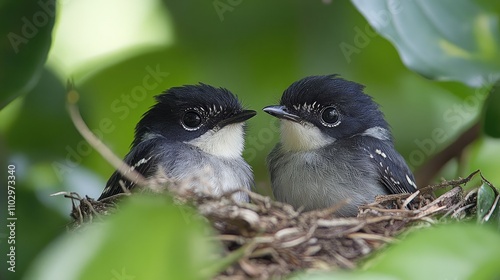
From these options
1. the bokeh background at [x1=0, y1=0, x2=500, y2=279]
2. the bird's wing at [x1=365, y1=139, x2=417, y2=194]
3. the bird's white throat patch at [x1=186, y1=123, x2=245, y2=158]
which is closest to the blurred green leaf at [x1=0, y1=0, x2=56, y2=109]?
the bokeh background at [x1=0, y1=0, x2=500, y2=279]

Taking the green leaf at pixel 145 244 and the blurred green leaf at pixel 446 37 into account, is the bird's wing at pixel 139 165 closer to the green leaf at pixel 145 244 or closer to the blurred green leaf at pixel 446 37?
the blurred green leaf at pixel 446 37

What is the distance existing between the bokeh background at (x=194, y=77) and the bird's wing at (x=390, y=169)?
0.60 feet

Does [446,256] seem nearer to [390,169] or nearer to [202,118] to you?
[390,169]

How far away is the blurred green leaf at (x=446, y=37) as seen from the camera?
3.52m

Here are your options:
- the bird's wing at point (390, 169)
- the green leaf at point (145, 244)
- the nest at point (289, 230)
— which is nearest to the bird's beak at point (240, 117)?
the bird's wing at point (390, 169)

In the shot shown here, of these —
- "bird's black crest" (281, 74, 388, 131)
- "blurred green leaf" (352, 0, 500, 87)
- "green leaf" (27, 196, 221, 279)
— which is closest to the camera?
"green leaf" (27, 196, 221, 279)

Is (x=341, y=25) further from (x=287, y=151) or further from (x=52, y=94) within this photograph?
(x=52, y=94)

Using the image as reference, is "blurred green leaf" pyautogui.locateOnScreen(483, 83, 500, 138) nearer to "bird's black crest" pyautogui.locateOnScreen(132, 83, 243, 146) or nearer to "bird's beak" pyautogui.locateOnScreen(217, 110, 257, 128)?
"bird's beak" pyautogui.locateOnScreen(217, 110, 257, 128)

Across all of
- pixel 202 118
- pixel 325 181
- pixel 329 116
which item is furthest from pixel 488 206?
pixel 202 118

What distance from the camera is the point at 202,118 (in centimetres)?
414

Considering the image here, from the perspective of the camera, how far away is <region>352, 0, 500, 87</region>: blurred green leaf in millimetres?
3523

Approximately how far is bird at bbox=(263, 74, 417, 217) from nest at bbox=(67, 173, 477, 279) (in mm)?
454

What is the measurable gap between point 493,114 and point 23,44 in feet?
7.20

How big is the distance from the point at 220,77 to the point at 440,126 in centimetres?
138
